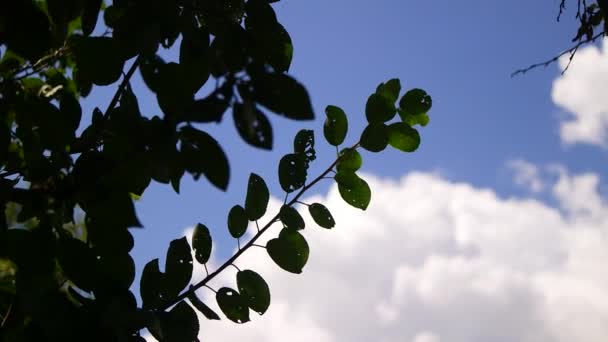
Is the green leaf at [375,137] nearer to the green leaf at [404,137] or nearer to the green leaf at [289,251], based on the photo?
the green leaf at [404,137]

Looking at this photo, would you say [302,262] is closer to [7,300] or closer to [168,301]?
[168,301]

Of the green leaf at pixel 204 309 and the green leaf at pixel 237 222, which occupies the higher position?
the green leaf at pixel 237 222

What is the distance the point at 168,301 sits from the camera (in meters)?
1.17

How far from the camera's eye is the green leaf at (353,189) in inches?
55.8

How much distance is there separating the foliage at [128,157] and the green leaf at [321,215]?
11 cm

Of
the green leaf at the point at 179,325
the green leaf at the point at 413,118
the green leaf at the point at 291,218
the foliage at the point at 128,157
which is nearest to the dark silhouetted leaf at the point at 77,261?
the foliage at the point at 128,157

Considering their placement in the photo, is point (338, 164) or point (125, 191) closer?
point (125, 191)

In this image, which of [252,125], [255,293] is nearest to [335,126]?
[255,293]

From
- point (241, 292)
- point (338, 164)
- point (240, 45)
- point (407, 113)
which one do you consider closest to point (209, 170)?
point (240, 45)

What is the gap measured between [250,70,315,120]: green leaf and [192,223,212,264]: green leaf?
0.72 meters

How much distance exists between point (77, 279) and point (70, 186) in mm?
165

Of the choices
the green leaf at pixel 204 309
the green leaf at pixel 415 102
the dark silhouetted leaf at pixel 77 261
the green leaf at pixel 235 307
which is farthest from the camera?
the green leaf at pixel 415 102

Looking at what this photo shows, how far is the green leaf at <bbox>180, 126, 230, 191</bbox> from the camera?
74 cm

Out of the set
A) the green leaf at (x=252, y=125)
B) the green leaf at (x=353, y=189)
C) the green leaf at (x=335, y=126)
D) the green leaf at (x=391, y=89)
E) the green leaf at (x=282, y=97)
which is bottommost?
the green leaf at (x=252, y=125)
